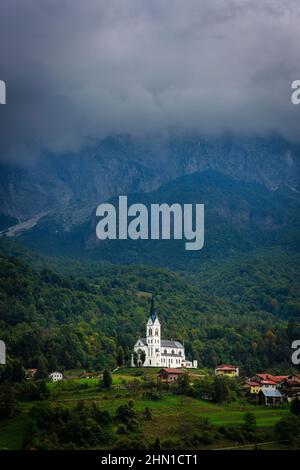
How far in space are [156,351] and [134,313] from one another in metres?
34.2

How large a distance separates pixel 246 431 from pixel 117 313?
69.2 m

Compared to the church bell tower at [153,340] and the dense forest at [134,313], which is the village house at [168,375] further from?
the church bell tower at [153,340]

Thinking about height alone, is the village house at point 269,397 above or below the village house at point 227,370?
below

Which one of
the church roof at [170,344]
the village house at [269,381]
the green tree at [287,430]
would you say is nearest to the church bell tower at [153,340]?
the church roof at [170,344]

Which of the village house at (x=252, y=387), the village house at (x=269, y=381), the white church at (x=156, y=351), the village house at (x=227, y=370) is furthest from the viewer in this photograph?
the white church at (x=156, y=351)

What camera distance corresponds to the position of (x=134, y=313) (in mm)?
158500

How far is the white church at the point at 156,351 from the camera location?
4838 inches

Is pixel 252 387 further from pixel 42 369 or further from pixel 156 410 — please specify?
pixel 42 369

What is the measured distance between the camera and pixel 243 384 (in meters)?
112

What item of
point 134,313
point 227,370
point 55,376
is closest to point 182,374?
point 55,376

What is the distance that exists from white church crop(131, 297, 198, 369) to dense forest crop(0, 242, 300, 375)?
187cm

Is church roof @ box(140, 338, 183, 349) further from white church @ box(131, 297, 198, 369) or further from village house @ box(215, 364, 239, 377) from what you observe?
village house @ box(215, 364, 239, 377)

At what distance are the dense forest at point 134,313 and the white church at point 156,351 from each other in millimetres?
1867
